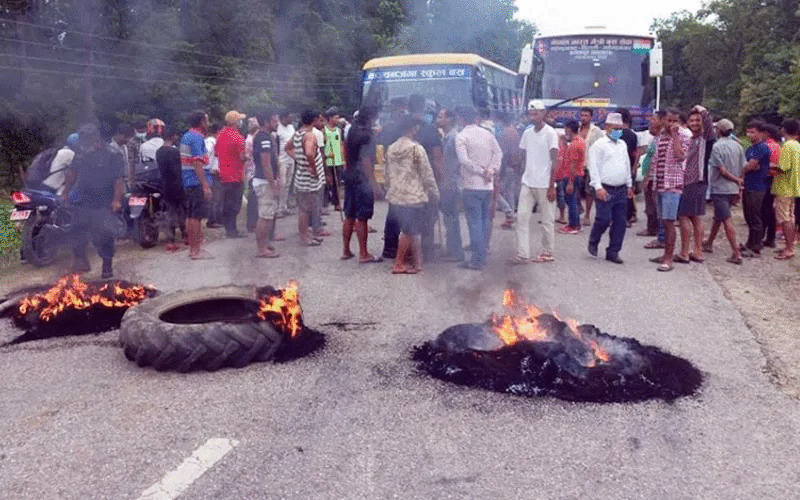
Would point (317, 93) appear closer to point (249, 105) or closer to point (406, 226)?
point (249, 105)

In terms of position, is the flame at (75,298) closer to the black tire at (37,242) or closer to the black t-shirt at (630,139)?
the black tire at (37,242)

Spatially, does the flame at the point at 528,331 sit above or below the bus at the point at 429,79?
below

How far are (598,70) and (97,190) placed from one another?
401 inches

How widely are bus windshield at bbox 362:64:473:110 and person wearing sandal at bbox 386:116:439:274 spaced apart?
6.09 metres

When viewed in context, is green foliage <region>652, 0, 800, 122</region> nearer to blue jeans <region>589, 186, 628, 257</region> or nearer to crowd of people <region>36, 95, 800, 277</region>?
crowd of people <region>36, 95, 800, 277</region>

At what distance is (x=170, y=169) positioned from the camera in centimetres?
830

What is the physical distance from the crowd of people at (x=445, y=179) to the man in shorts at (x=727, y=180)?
0.05ft

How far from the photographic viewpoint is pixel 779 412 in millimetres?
4020

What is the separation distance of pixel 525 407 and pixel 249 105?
21.5 feet

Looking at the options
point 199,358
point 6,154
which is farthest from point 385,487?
point 6,154

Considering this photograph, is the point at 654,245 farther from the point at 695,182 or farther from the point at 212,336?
the point at 212,336

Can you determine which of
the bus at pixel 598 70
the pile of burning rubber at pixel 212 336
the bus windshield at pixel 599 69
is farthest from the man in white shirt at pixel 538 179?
the bus windshield at pixel 599 69

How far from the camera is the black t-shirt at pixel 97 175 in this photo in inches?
285

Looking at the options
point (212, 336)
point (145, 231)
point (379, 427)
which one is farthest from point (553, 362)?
point (145, 231)
